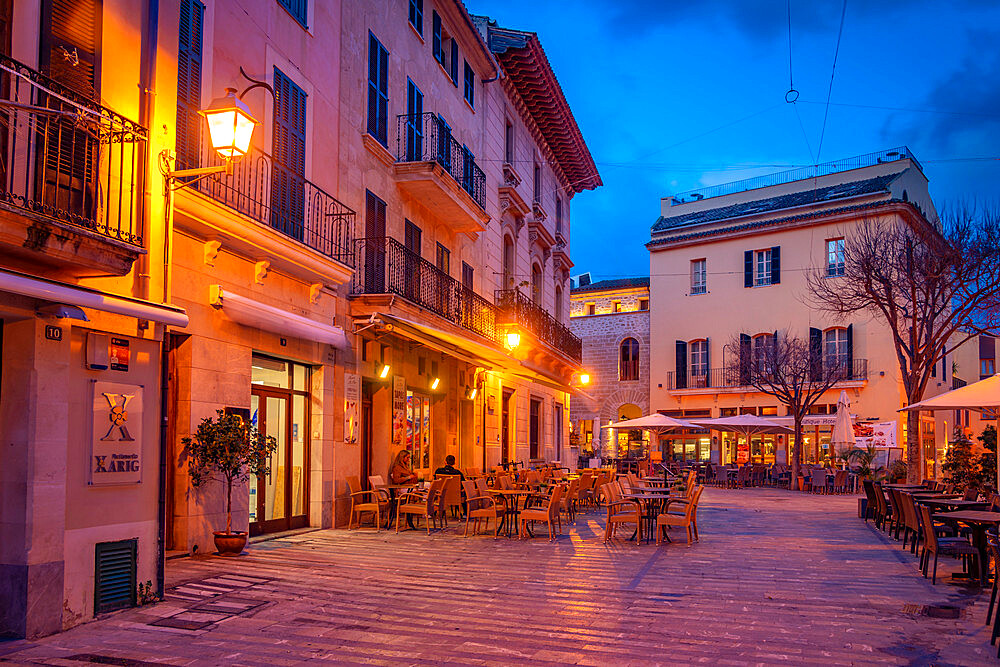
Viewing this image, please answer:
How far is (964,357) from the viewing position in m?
43.8

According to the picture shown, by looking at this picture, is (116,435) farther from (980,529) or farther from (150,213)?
(980,529)

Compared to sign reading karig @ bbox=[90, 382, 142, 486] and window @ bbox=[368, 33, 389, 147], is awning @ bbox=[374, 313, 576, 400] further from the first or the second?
sign reading karig @ bbox=[90, 382, 142, 486]

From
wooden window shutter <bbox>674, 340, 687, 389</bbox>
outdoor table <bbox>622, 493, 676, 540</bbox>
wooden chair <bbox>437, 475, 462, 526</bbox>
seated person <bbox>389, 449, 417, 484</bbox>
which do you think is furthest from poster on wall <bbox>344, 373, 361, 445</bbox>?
wooden window shutter <bbox>674, 340, 687, 389</bbox>

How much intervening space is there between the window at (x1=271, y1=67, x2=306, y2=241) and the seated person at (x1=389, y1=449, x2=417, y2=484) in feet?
15.5

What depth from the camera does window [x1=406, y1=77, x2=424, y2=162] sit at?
55.4 feet

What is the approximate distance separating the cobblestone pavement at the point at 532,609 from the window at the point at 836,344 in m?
24.0

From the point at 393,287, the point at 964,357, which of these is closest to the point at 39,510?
the point at 393,287

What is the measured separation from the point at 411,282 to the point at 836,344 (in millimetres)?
24839

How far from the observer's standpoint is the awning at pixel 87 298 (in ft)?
18.7

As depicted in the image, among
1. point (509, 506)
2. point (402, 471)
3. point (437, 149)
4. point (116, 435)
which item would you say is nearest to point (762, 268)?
point (437, 149)

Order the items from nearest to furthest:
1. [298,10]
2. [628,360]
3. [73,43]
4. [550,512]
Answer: [73,43]
[550,512]
[298,10]
[628,360]

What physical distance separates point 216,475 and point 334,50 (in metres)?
7.46

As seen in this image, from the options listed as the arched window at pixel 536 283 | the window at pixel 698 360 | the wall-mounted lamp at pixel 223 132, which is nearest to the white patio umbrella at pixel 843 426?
the arched window at pixel 536 283

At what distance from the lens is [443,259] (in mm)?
A: 18844
